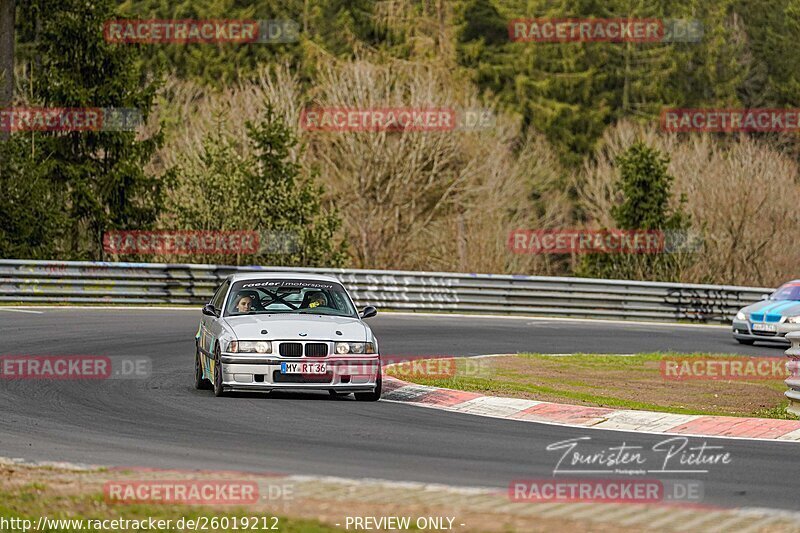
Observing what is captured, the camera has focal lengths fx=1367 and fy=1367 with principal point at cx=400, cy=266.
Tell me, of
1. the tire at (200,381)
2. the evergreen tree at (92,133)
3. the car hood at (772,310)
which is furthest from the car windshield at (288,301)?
the evergreen tree at (92,133)

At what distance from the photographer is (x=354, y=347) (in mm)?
14320

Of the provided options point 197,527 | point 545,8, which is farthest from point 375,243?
point 197,527

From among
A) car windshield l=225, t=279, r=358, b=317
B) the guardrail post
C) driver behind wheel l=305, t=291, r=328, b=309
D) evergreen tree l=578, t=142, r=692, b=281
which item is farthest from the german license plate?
evergreen tree l=578, t=142, r=692, b=281

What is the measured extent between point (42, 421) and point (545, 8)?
6562 cm

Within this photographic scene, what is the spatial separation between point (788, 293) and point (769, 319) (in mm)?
1350

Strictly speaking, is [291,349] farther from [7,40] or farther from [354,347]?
[7,40]

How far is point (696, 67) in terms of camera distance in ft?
250

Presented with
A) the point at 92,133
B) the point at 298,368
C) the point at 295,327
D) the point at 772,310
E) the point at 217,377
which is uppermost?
the point at 92,133

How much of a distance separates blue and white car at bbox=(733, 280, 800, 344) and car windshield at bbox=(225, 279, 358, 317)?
12262mm

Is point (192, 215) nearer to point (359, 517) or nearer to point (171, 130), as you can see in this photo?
point (171, 130)

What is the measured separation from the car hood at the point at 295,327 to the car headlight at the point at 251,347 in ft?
0.21

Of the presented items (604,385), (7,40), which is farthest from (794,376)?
(7,40)

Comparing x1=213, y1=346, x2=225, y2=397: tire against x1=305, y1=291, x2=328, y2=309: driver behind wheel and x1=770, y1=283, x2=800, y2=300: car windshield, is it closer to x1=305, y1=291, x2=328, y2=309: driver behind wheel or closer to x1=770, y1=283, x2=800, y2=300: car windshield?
x1=305, y1=291, x2=328, y2=309: driver behind wheel

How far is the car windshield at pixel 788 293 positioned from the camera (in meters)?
26.6
